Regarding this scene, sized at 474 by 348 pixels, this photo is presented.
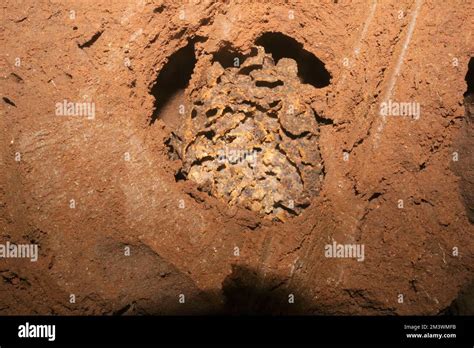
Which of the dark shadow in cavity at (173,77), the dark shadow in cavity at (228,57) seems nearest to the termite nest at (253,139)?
the dark shadow in cavity at (228,57)

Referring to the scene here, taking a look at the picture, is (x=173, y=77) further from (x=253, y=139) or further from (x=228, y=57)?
(x=253, y=139)

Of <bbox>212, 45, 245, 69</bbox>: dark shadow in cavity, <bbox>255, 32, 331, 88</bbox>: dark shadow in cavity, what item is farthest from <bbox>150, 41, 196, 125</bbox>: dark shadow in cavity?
<bbox>255, 32, 331, 88</bbox>: dark shadow in cavity

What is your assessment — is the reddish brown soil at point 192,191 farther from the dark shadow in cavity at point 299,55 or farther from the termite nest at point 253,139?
the dark shadow in cavity at point 299,55

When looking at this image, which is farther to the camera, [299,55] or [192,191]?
[299,55]

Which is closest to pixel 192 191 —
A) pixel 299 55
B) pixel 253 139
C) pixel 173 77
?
pixel 253 139

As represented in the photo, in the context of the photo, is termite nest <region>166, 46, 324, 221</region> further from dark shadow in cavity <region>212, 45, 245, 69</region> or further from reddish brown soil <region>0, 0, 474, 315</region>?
reddish brown soil <region>0, 0, 474, 315</region>

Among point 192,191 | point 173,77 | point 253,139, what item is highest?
point 173,77
